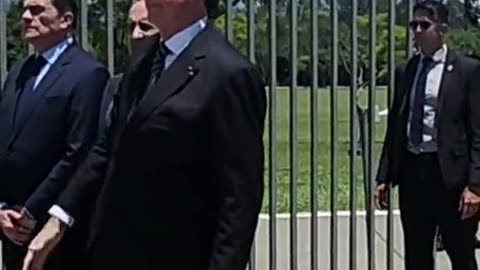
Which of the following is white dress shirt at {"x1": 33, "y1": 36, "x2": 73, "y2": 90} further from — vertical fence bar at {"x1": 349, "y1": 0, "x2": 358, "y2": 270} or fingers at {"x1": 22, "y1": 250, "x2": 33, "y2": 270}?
vertical fence bar at {"x1": 349, "y1": 0, "x2": 358, "y2": 270}

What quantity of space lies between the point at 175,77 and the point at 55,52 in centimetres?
144

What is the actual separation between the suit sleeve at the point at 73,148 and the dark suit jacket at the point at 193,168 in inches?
43.0

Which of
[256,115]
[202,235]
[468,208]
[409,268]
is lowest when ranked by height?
[409,268]

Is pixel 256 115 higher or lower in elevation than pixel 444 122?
higher

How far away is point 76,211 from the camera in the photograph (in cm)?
452

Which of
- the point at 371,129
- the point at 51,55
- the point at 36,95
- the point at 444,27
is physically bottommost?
the point at 371,129

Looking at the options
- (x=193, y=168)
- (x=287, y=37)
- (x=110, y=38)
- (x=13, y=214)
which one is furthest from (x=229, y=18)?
(x=193, y=168)

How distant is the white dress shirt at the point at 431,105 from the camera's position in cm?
642

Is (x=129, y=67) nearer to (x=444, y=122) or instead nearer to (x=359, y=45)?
(x=444, y=122)

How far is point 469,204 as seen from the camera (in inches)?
249

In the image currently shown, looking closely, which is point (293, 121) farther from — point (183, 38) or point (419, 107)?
point (183, 38)

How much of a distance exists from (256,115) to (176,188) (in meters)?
0.31

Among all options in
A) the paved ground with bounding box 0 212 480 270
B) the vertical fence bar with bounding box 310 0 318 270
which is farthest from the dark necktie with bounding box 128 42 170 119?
the paved ground with bounding box 0 212 480 270

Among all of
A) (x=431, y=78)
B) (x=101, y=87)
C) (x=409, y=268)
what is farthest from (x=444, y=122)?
(x=101, y=87)
